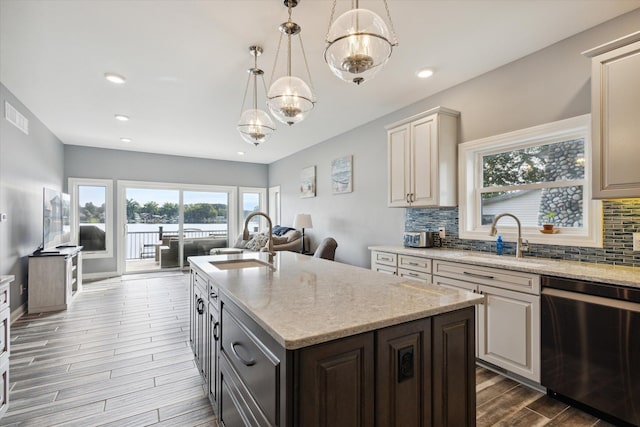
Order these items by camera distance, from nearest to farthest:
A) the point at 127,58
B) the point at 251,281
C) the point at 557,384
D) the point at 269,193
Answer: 1. the point at 251,281
2. the point at 557,384
3. the point at 127,58
4. the point at 269,193

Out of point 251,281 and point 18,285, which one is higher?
point 251,281

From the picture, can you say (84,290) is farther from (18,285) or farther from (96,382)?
(96,382)

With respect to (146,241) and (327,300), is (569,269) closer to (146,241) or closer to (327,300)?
(327,300)

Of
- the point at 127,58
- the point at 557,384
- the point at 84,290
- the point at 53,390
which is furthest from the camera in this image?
the point at 84,290

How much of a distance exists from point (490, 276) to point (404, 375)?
1.63 metres

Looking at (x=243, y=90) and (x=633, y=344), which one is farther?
(x=243, y=90)

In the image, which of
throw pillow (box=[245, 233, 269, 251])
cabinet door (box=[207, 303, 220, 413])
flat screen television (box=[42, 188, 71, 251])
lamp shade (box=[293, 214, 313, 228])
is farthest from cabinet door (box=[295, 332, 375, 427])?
throw pillow (box=[245, 233, 269, 251])

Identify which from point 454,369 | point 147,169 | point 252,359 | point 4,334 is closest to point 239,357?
point 252,359

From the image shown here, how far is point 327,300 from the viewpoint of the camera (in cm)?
131

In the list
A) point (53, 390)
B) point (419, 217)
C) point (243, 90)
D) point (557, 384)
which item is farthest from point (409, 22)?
point (53, 390)

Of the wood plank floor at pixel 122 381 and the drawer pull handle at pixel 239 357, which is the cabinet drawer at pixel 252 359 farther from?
the wood plank floor at pixel 122 381

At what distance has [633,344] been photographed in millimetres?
1723

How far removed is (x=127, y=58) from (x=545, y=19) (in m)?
3.46

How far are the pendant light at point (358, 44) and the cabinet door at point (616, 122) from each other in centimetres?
156
